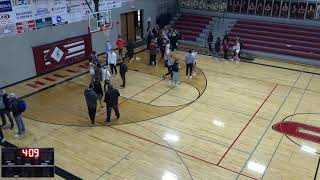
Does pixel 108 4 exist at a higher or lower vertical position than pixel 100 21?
higher

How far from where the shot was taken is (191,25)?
79.6ft

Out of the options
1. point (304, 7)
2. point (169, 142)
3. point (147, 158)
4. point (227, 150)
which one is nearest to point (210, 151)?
point (227, 150)

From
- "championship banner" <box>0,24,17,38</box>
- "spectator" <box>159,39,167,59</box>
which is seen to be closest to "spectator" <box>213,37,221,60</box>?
"spectator" <box>159,39,167,59</box>

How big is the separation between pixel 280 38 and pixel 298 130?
11.1m

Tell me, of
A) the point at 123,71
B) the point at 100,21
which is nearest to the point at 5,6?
the point at 123,71

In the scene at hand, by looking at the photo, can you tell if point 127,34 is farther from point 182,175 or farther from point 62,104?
point 182,175

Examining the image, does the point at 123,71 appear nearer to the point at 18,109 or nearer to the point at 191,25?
the point at 18,109

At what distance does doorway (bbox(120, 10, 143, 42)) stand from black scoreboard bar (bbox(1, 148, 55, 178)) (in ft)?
48.8

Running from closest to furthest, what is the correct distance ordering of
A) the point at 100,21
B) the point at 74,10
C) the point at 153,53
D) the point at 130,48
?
the point at 74,10
the point at 153,53
the point at 130,48
the point at 100,21

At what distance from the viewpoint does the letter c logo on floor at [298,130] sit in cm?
1094

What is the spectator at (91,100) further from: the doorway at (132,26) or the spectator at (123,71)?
the doorway at (132,26)

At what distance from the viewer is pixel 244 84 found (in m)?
15.5

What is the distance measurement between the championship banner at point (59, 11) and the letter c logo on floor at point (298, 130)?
11.6 metres

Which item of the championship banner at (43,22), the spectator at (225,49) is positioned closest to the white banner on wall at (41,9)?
the championship banner at (43,22)
